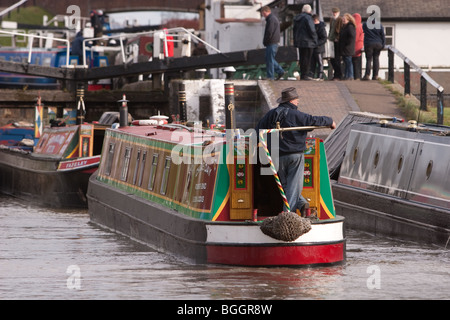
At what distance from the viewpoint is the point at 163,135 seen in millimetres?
18312

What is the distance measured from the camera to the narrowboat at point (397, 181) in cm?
1777

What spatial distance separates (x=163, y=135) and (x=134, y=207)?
116 centimetres

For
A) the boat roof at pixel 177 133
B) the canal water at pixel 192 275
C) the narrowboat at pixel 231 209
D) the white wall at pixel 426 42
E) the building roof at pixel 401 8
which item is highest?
the building roof at pixel 401 8

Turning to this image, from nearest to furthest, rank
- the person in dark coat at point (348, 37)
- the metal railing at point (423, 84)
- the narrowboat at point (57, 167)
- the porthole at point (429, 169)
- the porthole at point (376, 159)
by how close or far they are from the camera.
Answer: the porthole at point (429, 169)
the porthole at point (376, 159)
the metal railing at point (423, 84)
the narrowboat at point (57, 167)
the person in dark coat at point (348, 37)

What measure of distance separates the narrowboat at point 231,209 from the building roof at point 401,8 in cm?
2404

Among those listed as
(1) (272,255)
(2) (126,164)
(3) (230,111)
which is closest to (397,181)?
(2) (126,164)

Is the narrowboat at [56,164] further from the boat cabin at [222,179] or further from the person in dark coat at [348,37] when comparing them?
the boat cabin at [222,179]

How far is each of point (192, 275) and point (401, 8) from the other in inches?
1125

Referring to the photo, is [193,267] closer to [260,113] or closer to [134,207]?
[134,207]

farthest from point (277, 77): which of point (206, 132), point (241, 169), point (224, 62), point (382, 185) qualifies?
point (241, 169)

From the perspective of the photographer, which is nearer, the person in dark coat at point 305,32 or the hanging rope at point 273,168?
the hanging rope at point 273,168

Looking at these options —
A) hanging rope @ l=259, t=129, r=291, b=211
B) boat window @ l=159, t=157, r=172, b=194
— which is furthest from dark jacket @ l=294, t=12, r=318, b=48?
hanging rope @ l=259, t=129, r=291, b=211

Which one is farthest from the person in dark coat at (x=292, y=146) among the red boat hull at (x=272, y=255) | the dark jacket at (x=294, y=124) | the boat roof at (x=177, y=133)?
the boat roof at (x=177, y=133)

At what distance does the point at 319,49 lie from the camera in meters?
28.6
